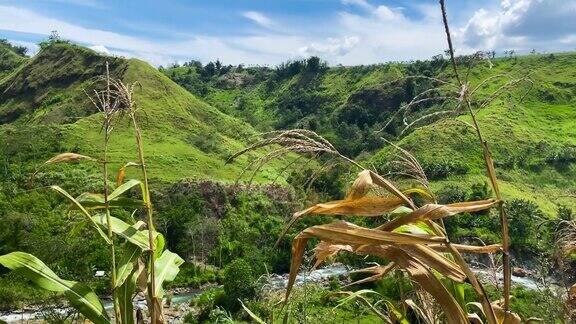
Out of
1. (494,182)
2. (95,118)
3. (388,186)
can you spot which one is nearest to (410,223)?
(388,186)

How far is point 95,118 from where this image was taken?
135ft

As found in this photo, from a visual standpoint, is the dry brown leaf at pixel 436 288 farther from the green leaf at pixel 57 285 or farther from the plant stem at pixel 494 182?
the green leaf at pixel 57 285

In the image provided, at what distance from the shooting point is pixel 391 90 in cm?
9450

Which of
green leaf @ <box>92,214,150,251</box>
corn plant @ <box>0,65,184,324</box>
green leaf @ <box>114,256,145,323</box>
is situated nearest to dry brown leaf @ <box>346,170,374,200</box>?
corn plant @ <box>0,65,184,324</box>

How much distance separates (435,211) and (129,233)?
1569mm

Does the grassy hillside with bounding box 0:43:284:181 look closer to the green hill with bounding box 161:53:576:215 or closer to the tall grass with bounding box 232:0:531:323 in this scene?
the green hill with bounding box 161:53:576:215

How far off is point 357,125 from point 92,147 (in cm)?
4647

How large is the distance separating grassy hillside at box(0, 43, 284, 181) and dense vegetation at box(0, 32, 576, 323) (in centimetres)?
26

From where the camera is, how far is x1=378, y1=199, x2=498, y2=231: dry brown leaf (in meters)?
1.96

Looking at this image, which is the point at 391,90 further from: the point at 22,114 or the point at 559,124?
the point at 22,114

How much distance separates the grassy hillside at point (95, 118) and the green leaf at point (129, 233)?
1649 inches

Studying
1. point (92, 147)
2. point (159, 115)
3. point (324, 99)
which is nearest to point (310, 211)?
point (92, 147)

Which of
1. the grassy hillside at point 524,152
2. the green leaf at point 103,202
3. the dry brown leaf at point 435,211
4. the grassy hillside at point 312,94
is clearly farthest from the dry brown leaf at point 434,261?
the grassy hillside at point 312,94

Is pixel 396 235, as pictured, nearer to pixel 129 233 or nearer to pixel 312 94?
pixel 129 233
